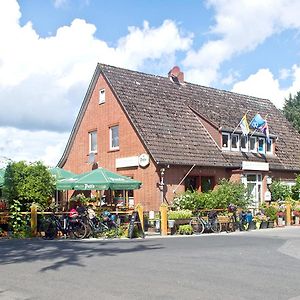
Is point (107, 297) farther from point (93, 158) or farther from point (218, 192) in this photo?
point (93, 158)

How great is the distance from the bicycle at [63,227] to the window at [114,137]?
9.79 m

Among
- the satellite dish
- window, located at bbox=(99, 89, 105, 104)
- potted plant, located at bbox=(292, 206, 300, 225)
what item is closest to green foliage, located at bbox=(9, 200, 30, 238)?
the satellite dish

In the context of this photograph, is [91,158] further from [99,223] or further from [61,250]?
[61,250]

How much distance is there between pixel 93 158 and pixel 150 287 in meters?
22.4

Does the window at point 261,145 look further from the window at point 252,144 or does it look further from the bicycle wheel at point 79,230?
the bicycle wheel at point 79,230

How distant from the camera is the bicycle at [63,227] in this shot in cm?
1991

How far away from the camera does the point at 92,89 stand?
1257 inches

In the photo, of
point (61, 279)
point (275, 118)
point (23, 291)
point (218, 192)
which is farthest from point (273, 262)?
point (275, 118)

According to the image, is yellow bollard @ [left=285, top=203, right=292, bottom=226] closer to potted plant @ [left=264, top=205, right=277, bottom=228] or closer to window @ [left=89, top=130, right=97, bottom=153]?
potted plant @ [left=264, top=205, right=277, bottom=228]

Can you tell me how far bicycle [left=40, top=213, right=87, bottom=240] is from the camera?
19906 millimetres

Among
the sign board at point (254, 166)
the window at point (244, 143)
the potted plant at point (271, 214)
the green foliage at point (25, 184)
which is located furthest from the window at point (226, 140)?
the green foliage at point (25, 184)

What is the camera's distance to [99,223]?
20844 millimetres

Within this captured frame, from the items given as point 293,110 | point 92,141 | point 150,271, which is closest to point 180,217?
point 92,141

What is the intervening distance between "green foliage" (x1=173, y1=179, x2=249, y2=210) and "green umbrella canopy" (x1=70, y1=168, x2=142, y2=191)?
10.1 feet
